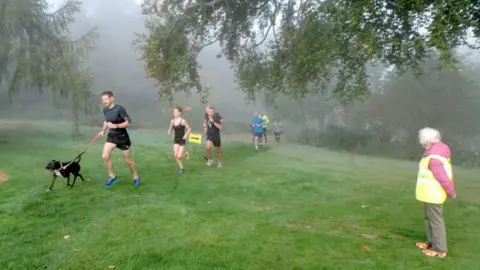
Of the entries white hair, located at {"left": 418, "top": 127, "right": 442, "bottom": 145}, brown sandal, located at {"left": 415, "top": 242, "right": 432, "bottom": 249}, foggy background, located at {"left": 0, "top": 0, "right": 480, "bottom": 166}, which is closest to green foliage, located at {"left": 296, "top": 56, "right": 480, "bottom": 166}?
foggy background, located at {"left": 0, "top": 0, "right": 480, "bottom": 166}

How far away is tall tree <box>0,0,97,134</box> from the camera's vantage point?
1712 centimetres

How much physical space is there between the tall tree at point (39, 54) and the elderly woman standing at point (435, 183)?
17.0m

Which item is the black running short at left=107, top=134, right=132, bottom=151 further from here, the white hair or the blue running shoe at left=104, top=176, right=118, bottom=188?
the white hair

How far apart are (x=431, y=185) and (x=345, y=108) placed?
802 inches

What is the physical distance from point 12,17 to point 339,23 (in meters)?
13.9

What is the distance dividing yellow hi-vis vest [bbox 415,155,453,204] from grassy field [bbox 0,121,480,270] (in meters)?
0.73

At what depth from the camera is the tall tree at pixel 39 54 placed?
56.2 ft

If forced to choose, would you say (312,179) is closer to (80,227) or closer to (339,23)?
(339,23)

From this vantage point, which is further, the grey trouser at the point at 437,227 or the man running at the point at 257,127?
the man running at the point at 257,127

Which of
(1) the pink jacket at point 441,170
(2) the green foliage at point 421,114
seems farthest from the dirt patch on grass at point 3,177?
(2) the green foliage at point 421,114

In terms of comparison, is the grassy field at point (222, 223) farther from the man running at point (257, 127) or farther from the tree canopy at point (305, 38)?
the man running at point (257, 127)

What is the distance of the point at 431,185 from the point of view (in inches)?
187

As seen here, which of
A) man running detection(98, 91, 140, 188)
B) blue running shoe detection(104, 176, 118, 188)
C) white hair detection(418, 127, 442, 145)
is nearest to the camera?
white hair detection(418, 127, 442, 145)

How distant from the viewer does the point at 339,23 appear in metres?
10.5
